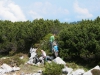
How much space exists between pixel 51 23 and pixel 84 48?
901 centimetres

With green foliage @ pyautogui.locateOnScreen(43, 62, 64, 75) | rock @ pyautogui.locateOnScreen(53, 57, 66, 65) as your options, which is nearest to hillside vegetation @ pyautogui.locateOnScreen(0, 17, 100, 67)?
rock @ pyautogui.locateOnScreen(53, 57, 66, 65)

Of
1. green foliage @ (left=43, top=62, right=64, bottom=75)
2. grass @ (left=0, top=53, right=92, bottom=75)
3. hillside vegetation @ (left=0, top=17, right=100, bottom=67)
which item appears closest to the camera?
green foliage @ (left=43, top=62, right=64, bottom=75)

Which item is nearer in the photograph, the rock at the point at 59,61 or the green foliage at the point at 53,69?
the green foliage at the point at 53,69

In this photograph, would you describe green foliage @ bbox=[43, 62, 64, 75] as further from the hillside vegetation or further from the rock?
the hillside vegetation

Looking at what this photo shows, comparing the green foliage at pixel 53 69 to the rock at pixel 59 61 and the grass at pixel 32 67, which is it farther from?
the grass at pixel 32 67

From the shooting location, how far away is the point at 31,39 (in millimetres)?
28078

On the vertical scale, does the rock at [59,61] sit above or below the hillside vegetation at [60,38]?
below

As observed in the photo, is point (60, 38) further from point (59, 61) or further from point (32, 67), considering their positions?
point (32, 67)

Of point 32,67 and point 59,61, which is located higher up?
point 32,67

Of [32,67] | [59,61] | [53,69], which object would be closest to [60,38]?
[59,61]

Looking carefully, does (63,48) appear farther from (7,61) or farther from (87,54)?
(7,61)

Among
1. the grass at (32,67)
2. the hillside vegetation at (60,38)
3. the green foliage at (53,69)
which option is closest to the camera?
the green foliage at (53,69)

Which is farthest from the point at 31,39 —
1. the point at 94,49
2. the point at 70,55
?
the point at 94,49

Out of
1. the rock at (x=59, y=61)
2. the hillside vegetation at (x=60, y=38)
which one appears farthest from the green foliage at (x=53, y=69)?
the hillside vegetation at (x=60, y=38)
